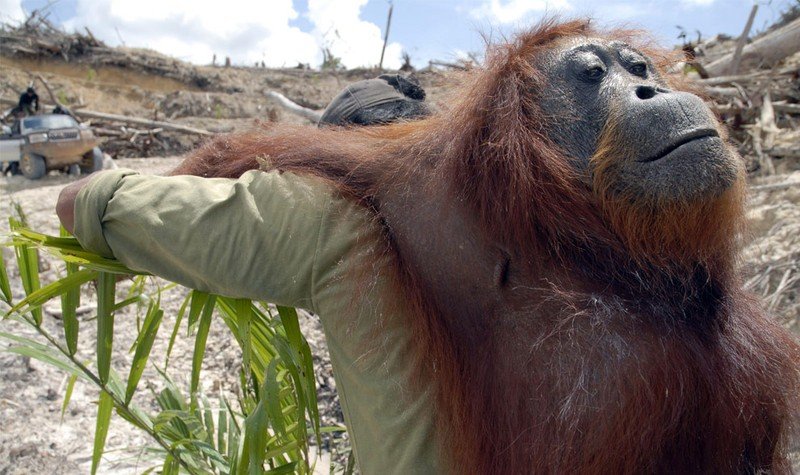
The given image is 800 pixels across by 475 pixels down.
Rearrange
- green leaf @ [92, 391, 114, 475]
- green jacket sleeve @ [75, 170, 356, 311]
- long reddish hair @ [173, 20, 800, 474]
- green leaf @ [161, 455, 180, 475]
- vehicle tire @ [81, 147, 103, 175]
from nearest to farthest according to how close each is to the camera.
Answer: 1. long reddish hair @ [173, 20, 800, 474]
2. green jacket sleeve @ [75, 170, 356, 311]
3. green leaf @ [92, 391, 114, 475]
4. green leaf @ [161, 455, 180, 475]
5. vehicle tire @ [81, 147, 103, 175]

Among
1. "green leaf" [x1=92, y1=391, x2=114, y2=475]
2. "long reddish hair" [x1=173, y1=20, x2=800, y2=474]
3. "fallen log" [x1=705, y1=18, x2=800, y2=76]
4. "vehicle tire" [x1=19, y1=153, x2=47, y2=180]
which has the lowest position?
"vehicle tire" [x1=19, y1=153, x2=47, y2=180]

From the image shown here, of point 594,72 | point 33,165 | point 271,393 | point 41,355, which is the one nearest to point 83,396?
point 41,355

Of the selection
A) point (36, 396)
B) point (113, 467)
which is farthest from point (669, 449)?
point (36, 396)

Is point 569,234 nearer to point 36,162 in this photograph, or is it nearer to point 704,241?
point 704,241

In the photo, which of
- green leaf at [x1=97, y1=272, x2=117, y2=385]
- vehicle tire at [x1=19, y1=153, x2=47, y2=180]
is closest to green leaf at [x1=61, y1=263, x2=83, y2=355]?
green leaf at [x1=97, y1=272, x2=117, y2=385]

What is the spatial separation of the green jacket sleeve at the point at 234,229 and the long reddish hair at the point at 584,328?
163 millimetres

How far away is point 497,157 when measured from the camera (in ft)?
4.59

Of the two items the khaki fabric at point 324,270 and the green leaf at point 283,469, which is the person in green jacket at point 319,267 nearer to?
the khaki fabric at point 324,270

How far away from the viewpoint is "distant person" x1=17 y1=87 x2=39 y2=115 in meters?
10.0

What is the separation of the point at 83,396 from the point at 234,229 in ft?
6.60

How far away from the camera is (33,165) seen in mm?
8148

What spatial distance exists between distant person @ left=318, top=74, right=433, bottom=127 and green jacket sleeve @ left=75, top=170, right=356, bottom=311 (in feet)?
1.94

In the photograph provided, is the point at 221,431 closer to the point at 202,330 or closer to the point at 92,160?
the point at 202,330

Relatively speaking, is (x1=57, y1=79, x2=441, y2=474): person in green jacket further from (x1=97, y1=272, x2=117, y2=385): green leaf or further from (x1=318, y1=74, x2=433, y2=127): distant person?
(x1=318, y1=74, x2=433, y2=127): distant person
